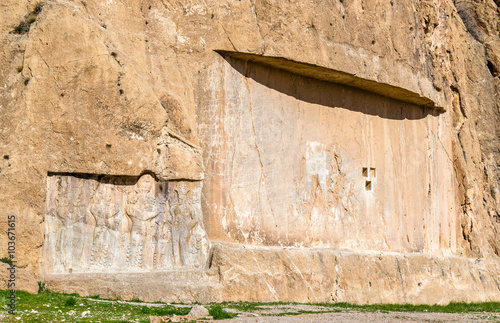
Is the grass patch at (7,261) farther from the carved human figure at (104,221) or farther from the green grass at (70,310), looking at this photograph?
the carved human figure at (104,221)

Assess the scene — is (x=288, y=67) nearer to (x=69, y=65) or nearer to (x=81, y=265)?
(x=69, y=65)

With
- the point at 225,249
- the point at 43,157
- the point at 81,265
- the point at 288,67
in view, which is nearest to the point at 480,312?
the point at 225,249

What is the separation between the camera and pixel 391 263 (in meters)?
18.7

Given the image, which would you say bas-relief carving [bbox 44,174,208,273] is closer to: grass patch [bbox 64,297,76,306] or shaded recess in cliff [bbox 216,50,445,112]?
grass patch [bbox 64,297,76,306]

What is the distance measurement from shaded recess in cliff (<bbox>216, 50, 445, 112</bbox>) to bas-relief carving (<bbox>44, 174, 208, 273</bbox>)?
3464 mm

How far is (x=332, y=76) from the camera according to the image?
18422 millimetres

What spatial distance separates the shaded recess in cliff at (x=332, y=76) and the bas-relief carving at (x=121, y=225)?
3464 millimetres

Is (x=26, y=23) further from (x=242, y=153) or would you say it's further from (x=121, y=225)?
(x=242, y=153)

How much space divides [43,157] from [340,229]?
27.8 ft

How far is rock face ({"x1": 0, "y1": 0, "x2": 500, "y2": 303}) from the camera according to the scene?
13766 millimetres

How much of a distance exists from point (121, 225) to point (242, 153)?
3719 millimetres

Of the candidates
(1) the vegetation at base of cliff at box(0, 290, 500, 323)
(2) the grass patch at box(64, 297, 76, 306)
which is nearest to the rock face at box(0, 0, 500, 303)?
(1) the vegetation at base of cliff at box(0, 290, 500, 323)

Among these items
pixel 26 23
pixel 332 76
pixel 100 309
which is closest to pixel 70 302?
pixel 100 309

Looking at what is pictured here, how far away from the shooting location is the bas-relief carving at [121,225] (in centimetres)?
1373
